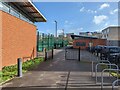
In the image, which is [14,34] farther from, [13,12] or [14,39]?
[13,12]

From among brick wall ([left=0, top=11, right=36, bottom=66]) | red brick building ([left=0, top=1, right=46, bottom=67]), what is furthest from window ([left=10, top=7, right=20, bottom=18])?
brick wall ([left=0, top=11, right=36, bottom=66])

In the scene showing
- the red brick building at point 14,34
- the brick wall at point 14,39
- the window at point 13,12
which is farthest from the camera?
the window at point 13,12

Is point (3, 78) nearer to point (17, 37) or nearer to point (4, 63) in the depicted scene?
point (4, 63)

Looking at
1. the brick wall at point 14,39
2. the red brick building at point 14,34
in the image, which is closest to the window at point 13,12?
the red brick building at point 14,34

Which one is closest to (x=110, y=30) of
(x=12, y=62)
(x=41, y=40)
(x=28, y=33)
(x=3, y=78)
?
(x=41, y=40)

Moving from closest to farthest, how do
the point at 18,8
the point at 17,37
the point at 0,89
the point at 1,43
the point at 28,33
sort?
the point at 0,89 < the point at 1,43 < the point at 17,37 < the point at 18,8 < the point at 28,33

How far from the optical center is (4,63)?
14.3 m

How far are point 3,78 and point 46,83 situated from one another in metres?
2.13

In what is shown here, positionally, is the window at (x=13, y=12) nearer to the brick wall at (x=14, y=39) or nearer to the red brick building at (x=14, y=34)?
the red brick building at (x=14, y=34)

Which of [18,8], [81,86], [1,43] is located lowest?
[81,86]

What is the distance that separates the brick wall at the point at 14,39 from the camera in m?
14.6

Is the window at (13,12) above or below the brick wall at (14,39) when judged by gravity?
above

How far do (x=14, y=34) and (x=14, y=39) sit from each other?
337mm

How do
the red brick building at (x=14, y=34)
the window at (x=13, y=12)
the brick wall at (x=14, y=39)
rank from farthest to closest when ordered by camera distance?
1. the window at (x=13, y=12)
2. the brick wall at (x=14, y=39)
3. the red brick building at (x=14, y=34)
